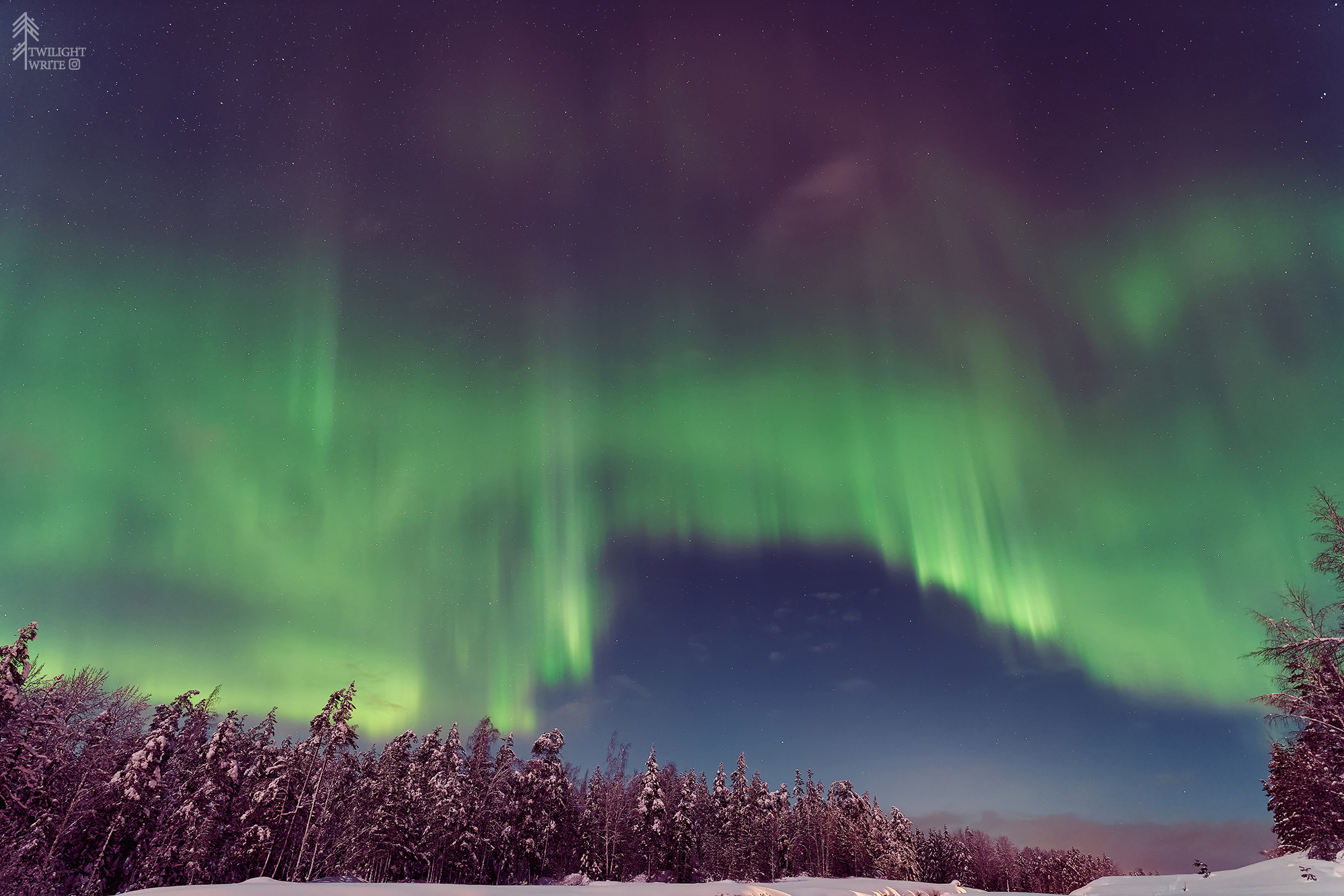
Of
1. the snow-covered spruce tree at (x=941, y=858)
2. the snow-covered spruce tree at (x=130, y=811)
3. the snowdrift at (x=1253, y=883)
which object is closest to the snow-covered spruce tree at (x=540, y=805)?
the snow-covered spruce tree at (x=130, y=811)

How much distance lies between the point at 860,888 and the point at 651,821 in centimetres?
3541

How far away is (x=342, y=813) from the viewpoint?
194 ft

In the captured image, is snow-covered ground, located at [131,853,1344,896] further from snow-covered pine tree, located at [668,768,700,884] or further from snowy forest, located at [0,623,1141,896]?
snow-covered pine tree, located at [668,768,700,884]

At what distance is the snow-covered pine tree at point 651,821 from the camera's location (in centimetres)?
6250

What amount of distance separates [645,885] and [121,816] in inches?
1315

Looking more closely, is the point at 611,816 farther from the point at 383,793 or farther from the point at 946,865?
the point at 946,865

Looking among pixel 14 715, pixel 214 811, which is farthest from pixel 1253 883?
pixel 214 811

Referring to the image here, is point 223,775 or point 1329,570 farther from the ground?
point 1329,570

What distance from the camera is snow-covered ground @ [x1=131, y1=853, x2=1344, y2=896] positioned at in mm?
18188

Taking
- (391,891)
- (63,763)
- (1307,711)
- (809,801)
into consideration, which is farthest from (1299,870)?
(809,801)

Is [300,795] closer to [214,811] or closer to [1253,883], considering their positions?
[214,811]

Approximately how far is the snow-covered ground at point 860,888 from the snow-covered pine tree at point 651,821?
27.5m

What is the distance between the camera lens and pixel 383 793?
56750 millimetres

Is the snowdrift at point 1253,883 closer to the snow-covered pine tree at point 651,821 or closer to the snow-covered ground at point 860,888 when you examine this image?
the snow-covered ground at point 860,888
